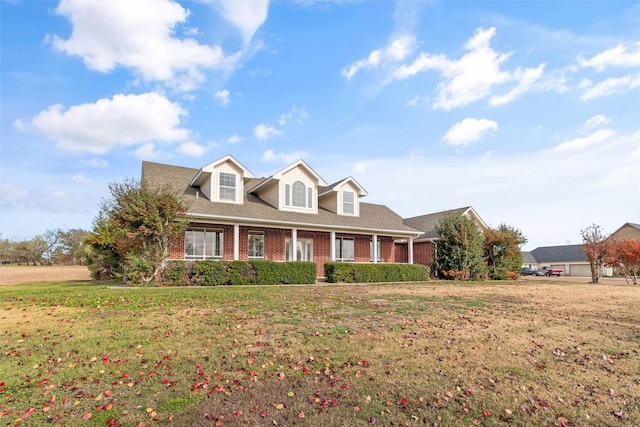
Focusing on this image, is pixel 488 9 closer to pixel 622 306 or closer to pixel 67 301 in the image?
pixel 622 306

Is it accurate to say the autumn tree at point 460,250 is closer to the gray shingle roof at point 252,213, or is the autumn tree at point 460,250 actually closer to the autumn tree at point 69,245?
the gray shingle roof at point 252,213

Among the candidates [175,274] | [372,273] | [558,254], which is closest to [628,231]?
[558,254]

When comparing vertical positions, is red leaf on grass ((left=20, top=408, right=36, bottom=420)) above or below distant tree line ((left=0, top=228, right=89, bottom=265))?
below

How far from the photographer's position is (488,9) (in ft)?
43.1

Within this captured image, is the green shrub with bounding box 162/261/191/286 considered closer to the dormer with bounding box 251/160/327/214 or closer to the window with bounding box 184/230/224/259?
the window with bounding box 184/230/224/259

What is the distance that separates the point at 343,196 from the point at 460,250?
850 cm

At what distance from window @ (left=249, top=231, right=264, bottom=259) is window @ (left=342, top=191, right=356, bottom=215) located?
6193 millimetres

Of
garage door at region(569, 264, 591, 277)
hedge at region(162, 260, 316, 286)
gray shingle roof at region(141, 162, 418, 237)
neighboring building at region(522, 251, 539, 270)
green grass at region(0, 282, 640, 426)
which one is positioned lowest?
garage door at region(569, 264, 591, 277)

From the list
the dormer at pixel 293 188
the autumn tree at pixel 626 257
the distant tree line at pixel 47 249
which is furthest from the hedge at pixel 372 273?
the distant tree line at pixel 47 249

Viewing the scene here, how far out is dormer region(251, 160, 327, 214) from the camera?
2225 centimetres

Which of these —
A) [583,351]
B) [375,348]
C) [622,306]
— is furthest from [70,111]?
[622,306]

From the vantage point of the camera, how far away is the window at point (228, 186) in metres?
20.8

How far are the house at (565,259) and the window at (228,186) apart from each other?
5576 cm

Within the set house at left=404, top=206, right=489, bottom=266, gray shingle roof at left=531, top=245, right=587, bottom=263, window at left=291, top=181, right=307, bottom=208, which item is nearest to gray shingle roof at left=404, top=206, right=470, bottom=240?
house at left=404, top=206, right=489, bottom=266
